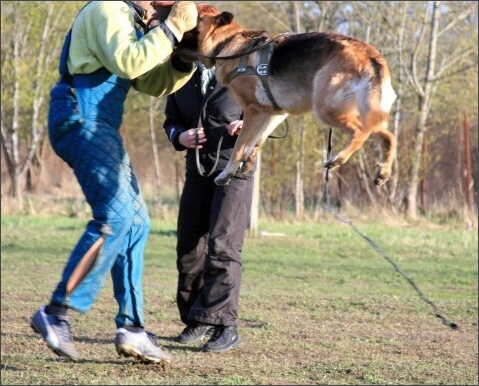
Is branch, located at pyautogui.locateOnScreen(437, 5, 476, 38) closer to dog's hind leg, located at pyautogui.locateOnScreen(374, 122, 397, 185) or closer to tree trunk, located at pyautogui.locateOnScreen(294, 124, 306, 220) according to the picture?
tree trunk, located at pyautogui.locateOnScreen(294, 124, 306, 220)

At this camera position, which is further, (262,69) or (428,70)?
(428,70)

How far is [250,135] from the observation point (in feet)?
17.6

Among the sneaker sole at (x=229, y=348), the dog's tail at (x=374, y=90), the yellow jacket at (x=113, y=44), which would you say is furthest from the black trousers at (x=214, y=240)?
the dog's tail at (x=374, y=90)

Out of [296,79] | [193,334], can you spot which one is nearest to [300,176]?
[193,334]

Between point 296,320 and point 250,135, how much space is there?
10.1 feet

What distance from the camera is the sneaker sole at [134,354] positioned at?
17.5ft

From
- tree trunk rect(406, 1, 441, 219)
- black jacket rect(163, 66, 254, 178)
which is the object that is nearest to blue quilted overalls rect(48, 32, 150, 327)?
black jacket rect(163, 66, 254, 178)

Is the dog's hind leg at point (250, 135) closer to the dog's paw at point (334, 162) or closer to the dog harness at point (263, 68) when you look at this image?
the dog harness at point (263, 68)

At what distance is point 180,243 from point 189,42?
2.04 meters

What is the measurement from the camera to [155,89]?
5.71m

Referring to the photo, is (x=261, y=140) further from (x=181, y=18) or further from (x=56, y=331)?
(x=56, y=331)

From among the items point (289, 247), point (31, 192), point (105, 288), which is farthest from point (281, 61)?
point (31, 192)

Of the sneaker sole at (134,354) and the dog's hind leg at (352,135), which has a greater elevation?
the dog's hind leg at (352,135)

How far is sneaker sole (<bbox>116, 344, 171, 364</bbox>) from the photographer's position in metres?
5.35
